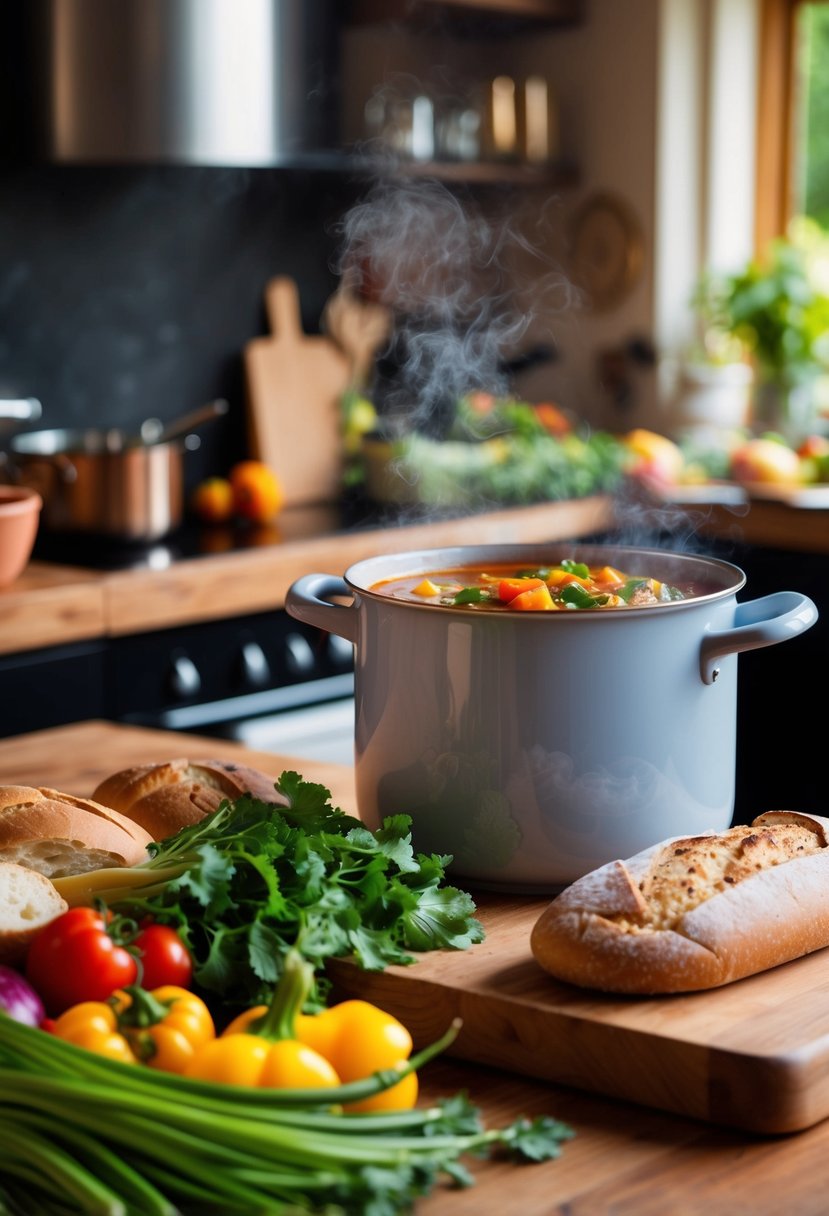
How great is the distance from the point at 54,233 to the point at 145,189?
28cm

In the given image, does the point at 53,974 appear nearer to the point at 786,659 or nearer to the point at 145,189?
the point at 786,659

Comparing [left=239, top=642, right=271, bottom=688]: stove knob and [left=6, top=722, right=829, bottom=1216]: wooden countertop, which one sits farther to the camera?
[left=239, top=642, right=271, bottom=688]: stove knob

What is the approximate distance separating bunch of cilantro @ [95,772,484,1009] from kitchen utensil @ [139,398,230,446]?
206cm

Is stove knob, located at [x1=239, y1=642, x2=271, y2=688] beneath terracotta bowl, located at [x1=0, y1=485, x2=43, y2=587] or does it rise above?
beneath

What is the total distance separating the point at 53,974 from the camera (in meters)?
0.91

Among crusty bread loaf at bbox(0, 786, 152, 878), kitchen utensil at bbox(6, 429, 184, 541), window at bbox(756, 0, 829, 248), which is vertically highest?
window at bbox(756, 0, 829, 248)

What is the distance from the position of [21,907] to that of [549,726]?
14.1 inches

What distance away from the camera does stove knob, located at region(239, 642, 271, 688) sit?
2934 mm

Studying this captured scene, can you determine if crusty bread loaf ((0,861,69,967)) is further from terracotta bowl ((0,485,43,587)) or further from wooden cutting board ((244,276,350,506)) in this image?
wooden cutting board ((244,276,350,506))

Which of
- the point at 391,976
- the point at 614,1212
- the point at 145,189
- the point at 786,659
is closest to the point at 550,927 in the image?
the point at 391,976

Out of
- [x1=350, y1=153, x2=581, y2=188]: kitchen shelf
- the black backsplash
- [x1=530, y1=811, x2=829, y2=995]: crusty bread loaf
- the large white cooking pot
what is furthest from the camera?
[x1=350, y1=153, x2=581, y2=188]: kitchen shelf

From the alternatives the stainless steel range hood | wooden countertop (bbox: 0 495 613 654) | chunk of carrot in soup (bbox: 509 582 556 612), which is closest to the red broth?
chunk of carrot in soup (bbox: 509 582 556 612)

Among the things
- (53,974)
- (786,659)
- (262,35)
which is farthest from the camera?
(262,35)

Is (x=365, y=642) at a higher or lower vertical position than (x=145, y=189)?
lower
